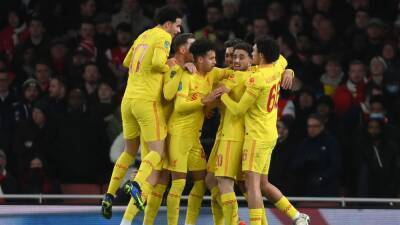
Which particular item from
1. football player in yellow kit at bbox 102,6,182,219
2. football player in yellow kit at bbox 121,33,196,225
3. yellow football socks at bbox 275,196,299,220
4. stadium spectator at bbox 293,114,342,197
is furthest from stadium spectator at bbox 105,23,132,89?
yellow football socks at bbox 275,196,299,220

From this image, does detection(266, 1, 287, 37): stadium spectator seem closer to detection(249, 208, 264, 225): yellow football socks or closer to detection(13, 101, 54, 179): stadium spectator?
detection(13, 101, 54, 179): stadium spectator

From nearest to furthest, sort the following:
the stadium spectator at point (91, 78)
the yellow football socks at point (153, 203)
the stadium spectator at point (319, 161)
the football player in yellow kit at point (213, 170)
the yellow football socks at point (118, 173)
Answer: the football player in yellow kit at point (213, 170) → the yellow football socks at point (118, 173) → the yellow football socks at point (153, 203) → the stadium spectator at point (319, 161) → the stadium spectator at point (91, 78)

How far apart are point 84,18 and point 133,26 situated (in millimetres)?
742

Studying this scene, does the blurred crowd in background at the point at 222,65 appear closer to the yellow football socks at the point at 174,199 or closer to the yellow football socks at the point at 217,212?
the yellow football socks at the point at 217,212

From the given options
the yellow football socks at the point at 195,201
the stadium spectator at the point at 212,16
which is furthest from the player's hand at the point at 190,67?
the stadium spectator at the point at 212,16

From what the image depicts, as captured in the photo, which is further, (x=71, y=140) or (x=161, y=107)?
(x=71, y=140)

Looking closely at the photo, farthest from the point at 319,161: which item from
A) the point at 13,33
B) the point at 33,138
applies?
the point at 13,33

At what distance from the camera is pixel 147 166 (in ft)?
47.9

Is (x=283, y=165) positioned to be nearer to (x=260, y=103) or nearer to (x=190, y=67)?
(x=260, y=103)

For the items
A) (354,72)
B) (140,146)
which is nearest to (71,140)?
(140,146)

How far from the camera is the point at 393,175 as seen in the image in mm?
17375

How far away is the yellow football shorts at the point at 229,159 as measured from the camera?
1457 centimetres

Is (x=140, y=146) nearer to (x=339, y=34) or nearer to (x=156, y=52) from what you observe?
(x=156, y=52)

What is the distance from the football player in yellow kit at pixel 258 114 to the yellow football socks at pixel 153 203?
107 cm
